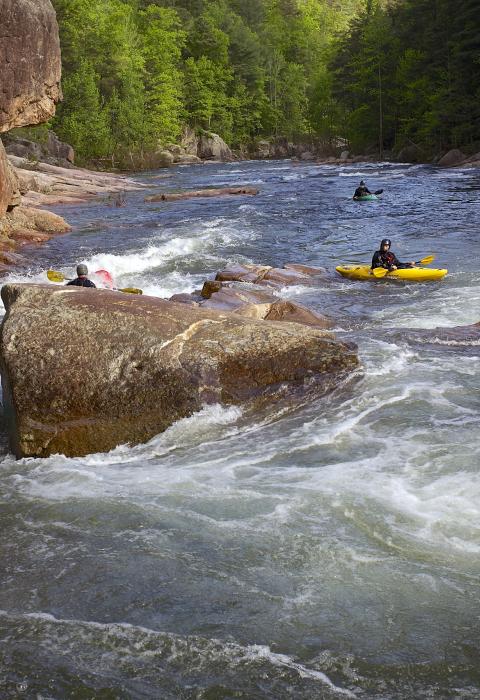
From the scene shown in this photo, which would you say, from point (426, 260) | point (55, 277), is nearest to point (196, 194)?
point (55, 277)

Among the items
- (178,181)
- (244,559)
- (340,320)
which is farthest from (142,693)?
(178,181)

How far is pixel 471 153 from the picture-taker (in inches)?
1532

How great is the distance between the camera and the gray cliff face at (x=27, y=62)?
54.7 feet

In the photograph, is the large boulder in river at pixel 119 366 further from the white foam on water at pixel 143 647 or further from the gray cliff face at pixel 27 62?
the gray cliff face at pixel 27 62

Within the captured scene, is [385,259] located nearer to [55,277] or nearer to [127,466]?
[55,277]

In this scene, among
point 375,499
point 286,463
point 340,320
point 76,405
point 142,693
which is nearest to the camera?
point 142,693

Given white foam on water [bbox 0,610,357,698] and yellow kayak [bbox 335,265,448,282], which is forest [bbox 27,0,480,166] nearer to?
yellow kayak [bbox 335,265,448,282]

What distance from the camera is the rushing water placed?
3.45 meters

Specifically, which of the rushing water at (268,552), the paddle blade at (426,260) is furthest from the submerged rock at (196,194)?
the rushing water at (268,552)

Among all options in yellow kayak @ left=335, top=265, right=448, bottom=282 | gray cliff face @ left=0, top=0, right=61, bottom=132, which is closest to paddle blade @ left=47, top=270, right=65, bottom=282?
yellow kayak @ left=335, top=265, right=448, bottom=282

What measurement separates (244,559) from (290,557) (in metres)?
0.27

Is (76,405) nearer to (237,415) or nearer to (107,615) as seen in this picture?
(237,415)

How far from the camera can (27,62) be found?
17281 millimetres

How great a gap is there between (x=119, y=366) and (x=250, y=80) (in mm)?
75954
